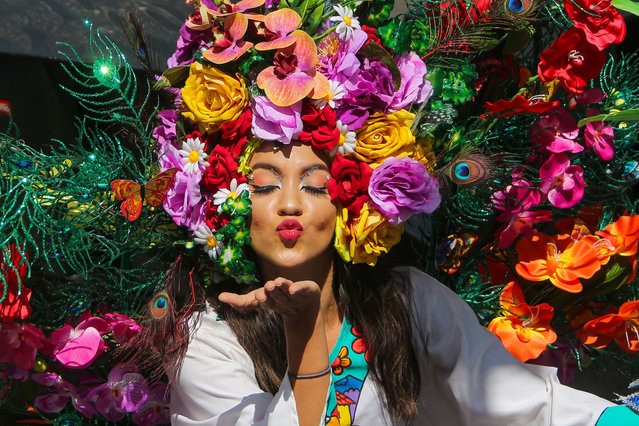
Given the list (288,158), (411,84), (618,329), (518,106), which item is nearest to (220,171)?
(288,158)

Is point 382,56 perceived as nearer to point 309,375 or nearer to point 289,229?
point 289,229

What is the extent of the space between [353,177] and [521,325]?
62 centimetres

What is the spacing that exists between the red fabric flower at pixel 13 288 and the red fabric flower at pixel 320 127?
74cm

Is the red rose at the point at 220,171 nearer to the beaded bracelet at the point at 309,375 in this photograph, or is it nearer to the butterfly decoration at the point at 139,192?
the butterfly decoration at the point at 139,192

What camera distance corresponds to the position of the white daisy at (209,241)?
1.79 meters

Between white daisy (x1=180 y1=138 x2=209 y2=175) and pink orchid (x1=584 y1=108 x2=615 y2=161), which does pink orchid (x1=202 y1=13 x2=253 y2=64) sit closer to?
white daisy (x1=180 y1=138 x2=209 y2=175)

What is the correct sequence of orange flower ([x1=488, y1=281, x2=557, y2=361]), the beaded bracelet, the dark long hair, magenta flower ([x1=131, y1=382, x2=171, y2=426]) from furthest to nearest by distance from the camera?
magenta flower ([x1=131, y1=382, x2=171, y2=426]) → orange flower ([x1=488, y1=281, x2=557, y2=361]) → the dark long hair → the beaded bracelet

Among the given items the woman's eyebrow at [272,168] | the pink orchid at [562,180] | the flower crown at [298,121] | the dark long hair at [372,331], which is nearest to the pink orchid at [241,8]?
the flower crown at [298,121]

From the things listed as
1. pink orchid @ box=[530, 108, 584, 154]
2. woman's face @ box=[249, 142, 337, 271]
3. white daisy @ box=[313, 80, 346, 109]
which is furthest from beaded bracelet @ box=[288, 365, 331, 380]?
pink orchid @ box=[530, 108, 584, 154]

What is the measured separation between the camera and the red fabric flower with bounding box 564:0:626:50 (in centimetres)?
187

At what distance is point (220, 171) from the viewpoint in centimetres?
178

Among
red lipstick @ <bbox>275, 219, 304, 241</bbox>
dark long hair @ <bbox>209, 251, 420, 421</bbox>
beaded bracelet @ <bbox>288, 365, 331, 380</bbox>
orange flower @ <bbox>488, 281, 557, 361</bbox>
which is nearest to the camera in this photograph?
beaded bracelet @ <bbox>288, 365, 331, 380</bbox>

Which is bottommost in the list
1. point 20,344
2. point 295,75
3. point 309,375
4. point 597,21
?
point 20,344

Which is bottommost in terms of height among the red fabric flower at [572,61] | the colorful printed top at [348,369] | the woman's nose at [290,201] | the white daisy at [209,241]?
the colorful printed top at [348,369]
